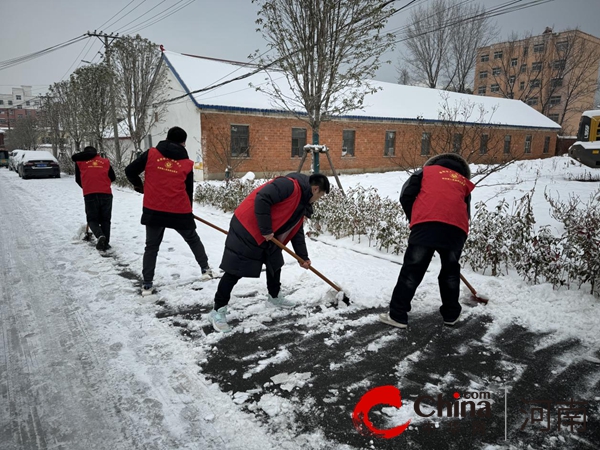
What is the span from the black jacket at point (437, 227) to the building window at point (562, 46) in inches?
1767

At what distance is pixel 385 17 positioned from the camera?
25.0 feet

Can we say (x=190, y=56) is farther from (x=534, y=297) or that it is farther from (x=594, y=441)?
(x=594, y=441)

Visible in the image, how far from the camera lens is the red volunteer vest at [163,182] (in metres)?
4.00

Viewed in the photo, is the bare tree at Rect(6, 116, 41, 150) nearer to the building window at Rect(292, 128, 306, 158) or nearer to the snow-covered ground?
the building window at Rect(292, 128, 306, 158)

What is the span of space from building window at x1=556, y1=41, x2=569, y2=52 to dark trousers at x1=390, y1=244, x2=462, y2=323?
45332 mm

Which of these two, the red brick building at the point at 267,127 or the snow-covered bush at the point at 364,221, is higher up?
the red brick building at the point at 267,127

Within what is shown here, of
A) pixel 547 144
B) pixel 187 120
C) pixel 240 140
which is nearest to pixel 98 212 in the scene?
pixel 240 140

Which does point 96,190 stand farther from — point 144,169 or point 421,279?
point 421,279

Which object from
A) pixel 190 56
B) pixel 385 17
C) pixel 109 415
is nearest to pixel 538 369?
pixel 109 415

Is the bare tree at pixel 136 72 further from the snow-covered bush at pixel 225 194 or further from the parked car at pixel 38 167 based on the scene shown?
the snow-covered bush at pixel 225 194

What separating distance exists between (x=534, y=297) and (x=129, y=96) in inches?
646

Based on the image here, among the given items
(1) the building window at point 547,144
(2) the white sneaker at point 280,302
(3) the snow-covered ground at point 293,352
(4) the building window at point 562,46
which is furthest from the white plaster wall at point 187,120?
(4) the building window at point 562,46

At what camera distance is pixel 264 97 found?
18.4m

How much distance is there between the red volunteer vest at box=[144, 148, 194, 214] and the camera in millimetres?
4000
